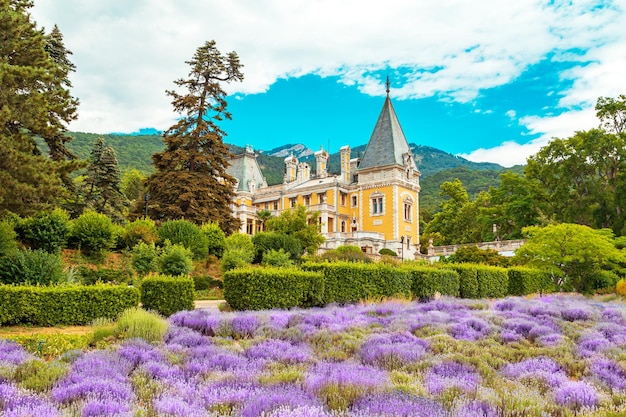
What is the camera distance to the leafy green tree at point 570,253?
2564 centimetres

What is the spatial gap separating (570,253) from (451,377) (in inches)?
859

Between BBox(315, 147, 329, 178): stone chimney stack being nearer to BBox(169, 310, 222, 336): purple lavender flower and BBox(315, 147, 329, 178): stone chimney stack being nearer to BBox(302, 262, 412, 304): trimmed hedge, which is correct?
BBox(302, 262, 412, 304): trimmed hedge

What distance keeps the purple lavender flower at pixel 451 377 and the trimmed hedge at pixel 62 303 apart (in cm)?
805

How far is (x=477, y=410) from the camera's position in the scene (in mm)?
5645

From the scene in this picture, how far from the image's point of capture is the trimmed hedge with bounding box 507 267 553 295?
24.7 meters

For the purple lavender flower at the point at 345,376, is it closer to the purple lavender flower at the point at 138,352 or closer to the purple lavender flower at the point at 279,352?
the purple lavender flower at the point at 279,352

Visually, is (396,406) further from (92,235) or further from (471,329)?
(92,235)

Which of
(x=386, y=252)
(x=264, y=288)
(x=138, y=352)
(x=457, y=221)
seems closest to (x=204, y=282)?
(x=264, y=288)

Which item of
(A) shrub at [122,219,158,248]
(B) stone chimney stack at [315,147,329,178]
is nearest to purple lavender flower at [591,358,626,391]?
(A) shrub at [122,219,158,248]

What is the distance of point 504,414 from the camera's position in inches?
221

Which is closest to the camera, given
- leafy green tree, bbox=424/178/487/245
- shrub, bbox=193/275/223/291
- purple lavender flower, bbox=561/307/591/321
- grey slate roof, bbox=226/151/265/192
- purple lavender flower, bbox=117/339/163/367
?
purple lavender flower, bbox=117/339/163/367

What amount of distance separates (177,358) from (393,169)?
166 feet

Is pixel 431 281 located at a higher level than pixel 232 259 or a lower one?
lower

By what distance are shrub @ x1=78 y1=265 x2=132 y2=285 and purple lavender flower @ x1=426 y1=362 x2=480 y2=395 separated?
50.9 ft
